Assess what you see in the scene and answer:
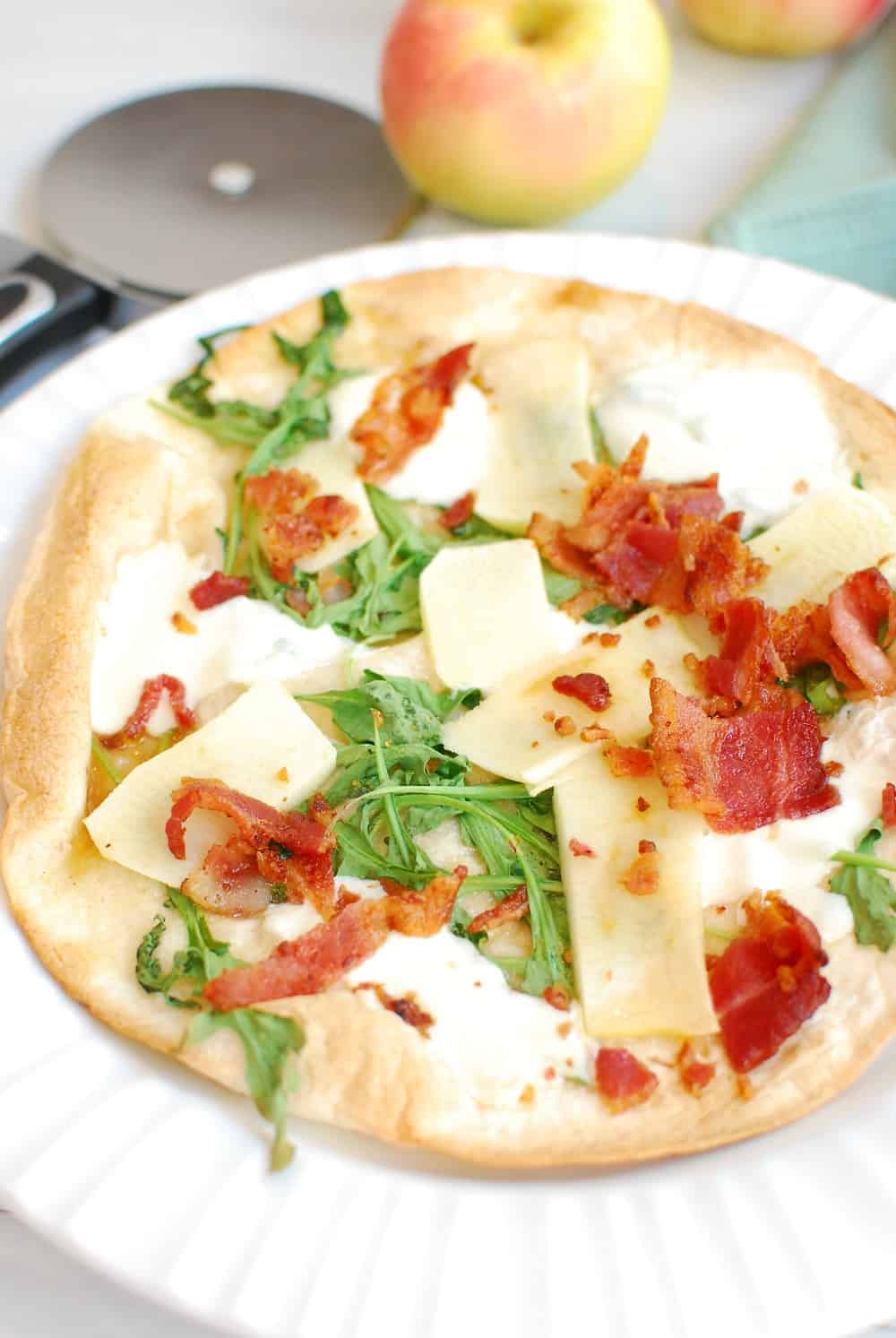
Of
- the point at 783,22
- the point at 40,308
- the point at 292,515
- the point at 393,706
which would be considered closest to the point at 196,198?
the point at 40,308

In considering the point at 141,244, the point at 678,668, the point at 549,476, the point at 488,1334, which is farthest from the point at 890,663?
the point at 141,244

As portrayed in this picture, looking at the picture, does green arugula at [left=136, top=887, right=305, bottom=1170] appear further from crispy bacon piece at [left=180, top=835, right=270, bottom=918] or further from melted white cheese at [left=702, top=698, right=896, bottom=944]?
melted white cheese at [left=702, top=698, right=896, bottom=944]

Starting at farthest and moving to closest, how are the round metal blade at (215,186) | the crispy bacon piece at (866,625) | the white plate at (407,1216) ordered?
the round metal blade at (215,186), the crispy bacon piece at (866,625), the white plate at (407,1216)

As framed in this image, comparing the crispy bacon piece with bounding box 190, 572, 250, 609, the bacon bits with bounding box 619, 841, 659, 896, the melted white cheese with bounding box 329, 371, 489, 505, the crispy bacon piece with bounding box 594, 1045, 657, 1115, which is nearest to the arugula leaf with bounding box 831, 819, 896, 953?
the bacon bits with bounding box 619, 841, 659, 896

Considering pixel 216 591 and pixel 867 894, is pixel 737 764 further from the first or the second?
pixel 216 591

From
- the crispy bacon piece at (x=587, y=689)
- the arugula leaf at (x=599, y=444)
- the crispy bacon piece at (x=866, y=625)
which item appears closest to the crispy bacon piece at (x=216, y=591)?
the crispy bacon piece at (x=587, y=689)

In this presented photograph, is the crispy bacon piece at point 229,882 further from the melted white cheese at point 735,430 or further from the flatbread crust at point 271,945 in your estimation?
the melted white cheese at point 735,430
